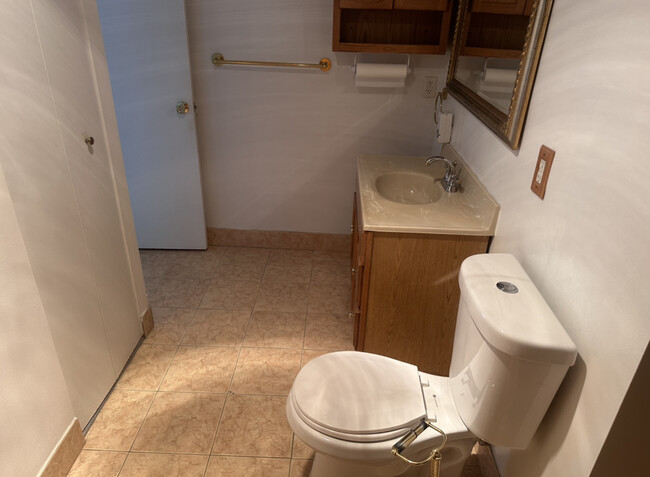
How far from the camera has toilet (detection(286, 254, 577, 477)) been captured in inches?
43.7

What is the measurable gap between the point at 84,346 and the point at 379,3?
187 cm

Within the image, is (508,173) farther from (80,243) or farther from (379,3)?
(80,243)

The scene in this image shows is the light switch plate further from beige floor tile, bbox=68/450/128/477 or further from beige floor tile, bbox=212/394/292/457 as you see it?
beige floor tile, bbox=68/450/128/477

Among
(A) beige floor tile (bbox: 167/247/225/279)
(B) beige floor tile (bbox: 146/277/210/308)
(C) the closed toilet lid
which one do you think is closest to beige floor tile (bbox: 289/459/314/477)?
(C) the closed toilet lid

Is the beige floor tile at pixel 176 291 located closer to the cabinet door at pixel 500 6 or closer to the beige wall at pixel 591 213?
the beige wall at pixel 591 213

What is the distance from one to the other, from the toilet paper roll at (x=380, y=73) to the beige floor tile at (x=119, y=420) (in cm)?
181

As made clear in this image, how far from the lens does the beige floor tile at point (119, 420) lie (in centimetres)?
172

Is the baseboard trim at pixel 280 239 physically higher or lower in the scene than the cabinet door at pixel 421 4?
lower

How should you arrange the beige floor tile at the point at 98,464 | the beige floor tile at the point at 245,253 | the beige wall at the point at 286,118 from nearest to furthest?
1. the beige floor tile at the point at 98,464
2. the beige wall at the point at 286,118
3. the beige floor tile at the point at 245,253

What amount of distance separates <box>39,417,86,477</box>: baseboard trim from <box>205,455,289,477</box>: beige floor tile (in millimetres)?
473

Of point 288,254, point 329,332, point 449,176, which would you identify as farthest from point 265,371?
point 449,176

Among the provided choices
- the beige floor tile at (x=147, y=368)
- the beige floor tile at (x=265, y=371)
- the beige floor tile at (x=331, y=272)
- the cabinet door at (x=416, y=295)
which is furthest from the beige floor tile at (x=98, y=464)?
the beige floor tile at (x=331, y=272)

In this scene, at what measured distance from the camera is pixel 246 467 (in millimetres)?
1646

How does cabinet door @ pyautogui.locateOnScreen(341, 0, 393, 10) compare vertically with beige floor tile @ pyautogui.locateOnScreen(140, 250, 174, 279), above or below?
Answer: above
